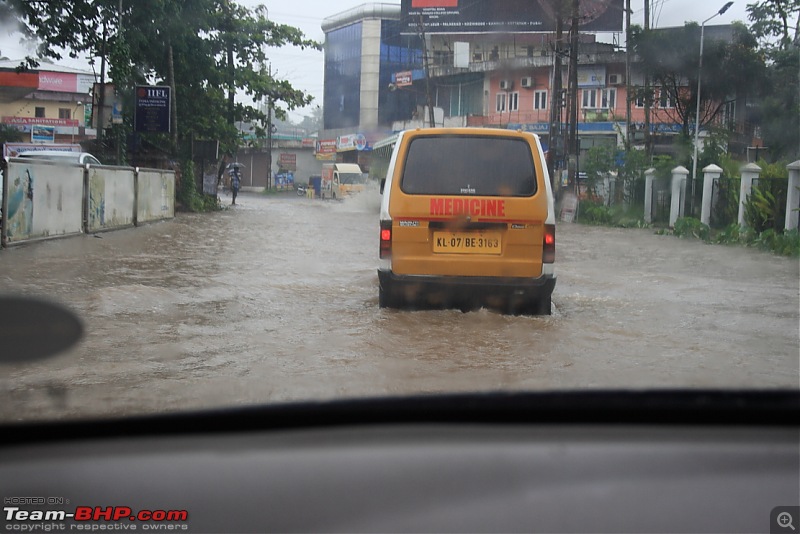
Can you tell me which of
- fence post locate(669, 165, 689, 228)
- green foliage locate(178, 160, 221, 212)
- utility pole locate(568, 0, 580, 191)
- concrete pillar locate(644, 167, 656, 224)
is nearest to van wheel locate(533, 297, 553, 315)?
fence post locate(669, 165, 689, 228)

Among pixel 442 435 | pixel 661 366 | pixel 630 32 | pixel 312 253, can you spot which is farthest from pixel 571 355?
pixel 630 32

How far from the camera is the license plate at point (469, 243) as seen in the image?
7195 millimetres

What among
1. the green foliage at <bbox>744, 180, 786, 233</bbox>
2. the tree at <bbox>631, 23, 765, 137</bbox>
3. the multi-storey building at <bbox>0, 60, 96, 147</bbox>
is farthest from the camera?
the multi-storey building at <bbox>0, 60, 96, 147</bbox>

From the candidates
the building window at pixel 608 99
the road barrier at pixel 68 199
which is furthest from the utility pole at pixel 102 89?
the building window at pixel 608 99

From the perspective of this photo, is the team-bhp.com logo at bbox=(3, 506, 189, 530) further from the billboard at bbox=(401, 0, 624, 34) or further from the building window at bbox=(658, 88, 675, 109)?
the billboard at bbox=(401, 0, 624, 34)

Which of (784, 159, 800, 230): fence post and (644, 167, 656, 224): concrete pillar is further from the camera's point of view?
(644, 167, 656, 224): concrete pillar

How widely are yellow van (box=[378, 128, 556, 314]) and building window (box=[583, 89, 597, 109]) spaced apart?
42251 mm

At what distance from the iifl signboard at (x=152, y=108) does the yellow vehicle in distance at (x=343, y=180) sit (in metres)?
21.9

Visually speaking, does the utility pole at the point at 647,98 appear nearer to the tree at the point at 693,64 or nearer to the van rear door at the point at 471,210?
the tree at the point at 693,64

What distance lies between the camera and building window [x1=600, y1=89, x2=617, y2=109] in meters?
46.7

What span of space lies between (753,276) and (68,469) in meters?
11.7

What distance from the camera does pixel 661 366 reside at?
5.90 m

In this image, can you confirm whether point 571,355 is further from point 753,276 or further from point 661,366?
point 753,276

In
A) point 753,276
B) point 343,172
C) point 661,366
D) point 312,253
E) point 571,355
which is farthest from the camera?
point 343,172
